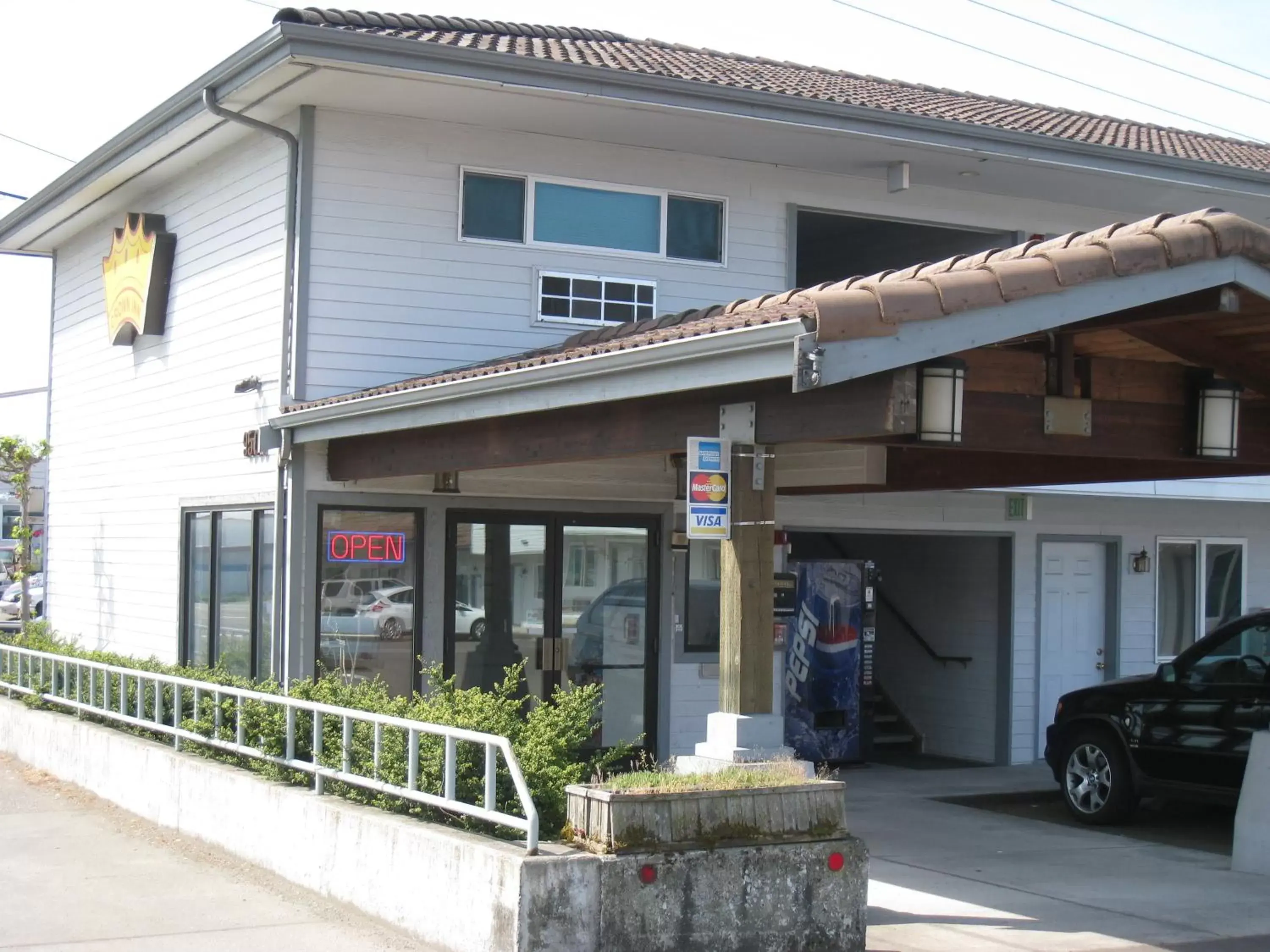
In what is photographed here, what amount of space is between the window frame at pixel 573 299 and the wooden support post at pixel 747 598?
5.01 metres

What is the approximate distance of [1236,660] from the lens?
1084 centimetres

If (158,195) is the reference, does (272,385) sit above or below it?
below

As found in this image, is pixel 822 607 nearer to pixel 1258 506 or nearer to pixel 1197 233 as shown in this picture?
pixel 1258 506

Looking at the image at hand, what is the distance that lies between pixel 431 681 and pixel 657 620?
13.4ft

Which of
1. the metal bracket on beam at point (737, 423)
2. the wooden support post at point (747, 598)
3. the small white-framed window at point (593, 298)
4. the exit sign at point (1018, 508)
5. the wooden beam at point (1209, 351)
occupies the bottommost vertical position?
the wooden support post at point (747, 598)

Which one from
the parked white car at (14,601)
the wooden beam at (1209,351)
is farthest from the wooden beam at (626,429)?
the parked white car at (14,601)

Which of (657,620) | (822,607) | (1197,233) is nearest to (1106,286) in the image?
(1197,233)

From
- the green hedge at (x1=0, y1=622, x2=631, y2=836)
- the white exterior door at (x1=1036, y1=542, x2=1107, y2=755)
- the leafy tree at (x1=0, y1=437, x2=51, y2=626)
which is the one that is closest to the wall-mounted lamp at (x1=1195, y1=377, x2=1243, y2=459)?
the green hedge at (x1=0, y1=622, x2=631, y2=836)

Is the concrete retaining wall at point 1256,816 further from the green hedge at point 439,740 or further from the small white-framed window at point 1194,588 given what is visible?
the small white-framed window at point 1194,588

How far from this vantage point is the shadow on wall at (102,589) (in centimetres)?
1593

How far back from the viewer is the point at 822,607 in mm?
14250

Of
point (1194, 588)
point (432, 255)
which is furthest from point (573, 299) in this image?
point (1194, 588)

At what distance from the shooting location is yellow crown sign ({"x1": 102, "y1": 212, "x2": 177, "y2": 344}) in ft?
47.3

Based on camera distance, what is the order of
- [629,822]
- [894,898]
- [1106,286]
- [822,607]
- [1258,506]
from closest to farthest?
[629,822] → [1106,286] → [894,898] → [822,607] → [1258,506]
